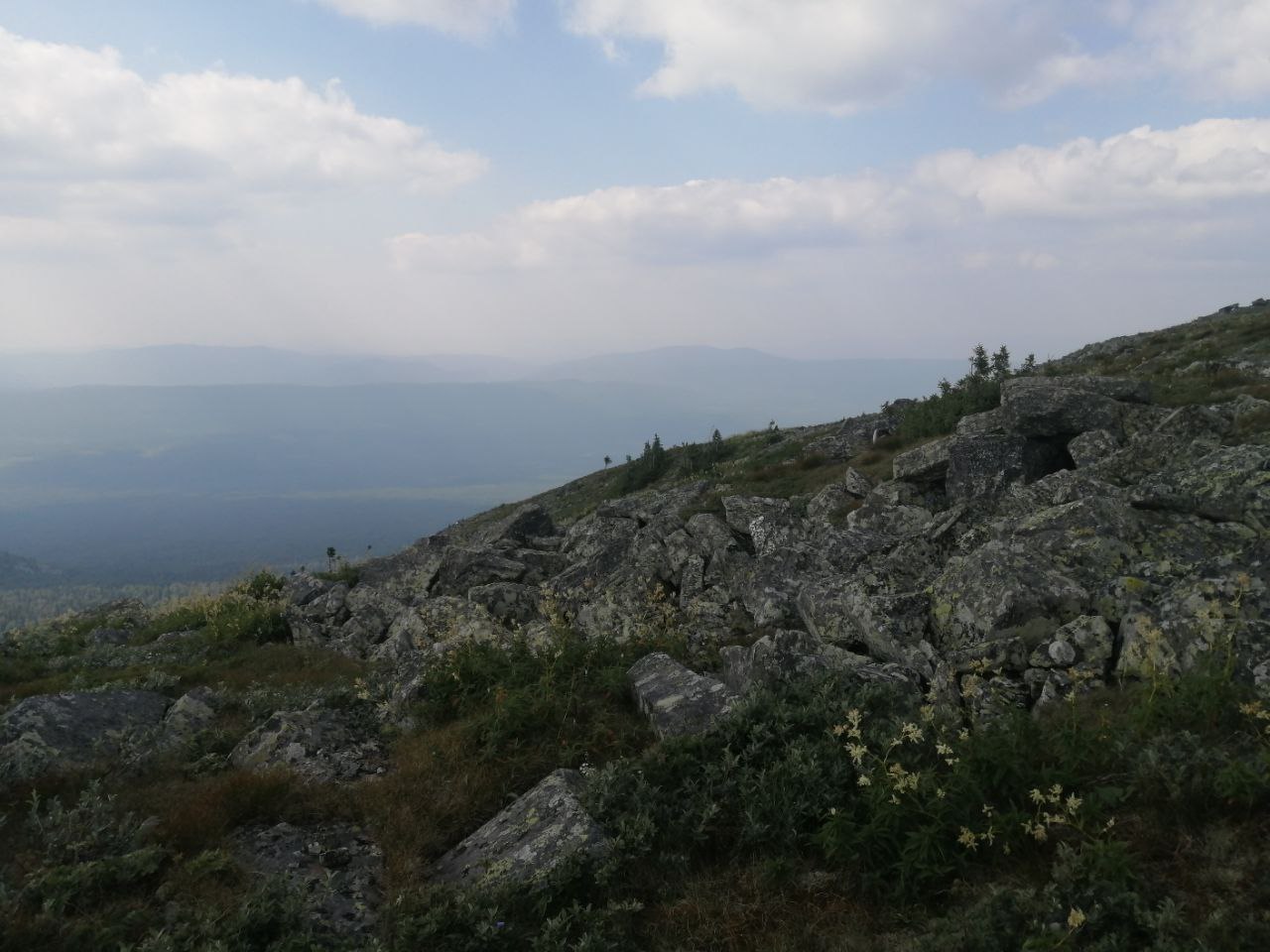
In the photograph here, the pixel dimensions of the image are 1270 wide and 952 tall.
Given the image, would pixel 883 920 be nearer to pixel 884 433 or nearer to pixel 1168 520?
pixel 1168 520

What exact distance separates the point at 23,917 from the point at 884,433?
29377 millimetres

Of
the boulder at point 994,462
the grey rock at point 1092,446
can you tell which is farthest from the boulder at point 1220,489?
the boulder at point 994,462

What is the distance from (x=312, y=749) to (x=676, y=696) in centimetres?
491

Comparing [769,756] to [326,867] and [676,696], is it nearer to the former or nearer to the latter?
[676,696]

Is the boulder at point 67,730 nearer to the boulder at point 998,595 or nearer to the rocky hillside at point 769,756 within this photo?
the rocky hillside at point 769,756

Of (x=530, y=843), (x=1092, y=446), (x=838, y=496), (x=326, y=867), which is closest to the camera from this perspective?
(x=530, y=843)

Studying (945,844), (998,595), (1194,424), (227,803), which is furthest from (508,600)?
(1194,424)

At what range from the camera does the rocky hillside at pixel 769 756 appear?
220 inches

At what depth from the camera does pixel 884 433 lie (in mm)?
29859

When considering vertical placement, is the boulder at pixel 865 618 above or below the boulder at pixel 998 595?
below

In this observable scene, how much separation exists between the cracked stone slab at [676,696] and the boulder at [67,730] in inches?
275

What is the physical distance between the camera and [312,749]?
363 inches

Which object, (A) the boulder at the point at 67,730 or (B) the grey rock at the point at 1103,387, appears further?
(B) the grey rock at the point at 1103,387

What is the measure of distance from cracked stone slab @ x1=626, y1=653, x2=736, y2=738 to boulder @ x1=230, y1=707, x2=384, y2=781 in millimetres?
3661
